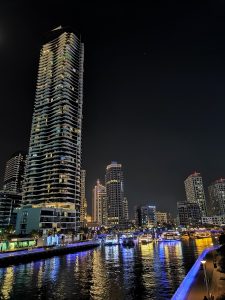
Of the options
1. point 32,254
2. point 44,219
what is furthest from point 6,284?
point 44,219

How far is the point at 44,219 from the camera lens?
6176 inches

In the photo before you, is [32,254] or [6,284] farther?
[32,254]

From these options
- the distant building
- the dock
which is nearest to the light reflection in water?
the dock

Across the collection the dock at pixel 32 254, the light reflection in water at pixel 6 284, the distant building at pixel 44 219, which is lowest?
the light reflection in water at pixel 6 284

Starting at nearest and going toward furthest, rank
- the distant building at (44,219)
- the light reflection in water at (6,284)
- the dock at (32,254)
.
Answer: the light reflection in water at (6,284) → the dock at (32,254) → the distant building at (44,219)

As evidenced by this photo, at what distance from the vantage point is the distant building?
504 ft

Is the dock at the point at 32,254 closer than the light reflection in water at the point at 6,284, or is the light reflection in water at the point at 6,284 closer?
the light reflection in water at the point at 6,284

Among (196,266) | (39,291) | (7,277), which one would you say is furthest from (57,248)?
(196,266)

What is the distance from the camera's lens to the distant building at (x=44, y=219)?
154 metres

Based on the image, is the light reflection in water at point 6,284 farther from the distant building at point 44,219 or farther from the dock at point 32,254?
the distant building at point 44,219

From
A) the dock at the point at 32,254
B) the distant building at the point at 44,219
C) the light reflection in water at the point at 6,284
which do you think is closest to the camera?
the light reflection in water at the point at 6,284

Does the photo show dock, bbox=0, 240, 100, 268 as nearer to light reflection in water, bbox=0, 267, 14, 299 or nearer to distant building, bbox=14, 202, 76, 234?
light reflection in water, bbox=0, 267, 14, 299

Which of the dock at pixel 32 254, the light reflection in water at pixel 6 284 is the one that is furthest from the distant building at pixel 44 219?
Answer: the light reflection in water at pixel 6 284

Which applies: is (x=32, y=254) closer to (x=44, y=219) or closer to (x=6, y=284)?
(x=6, y=284)
